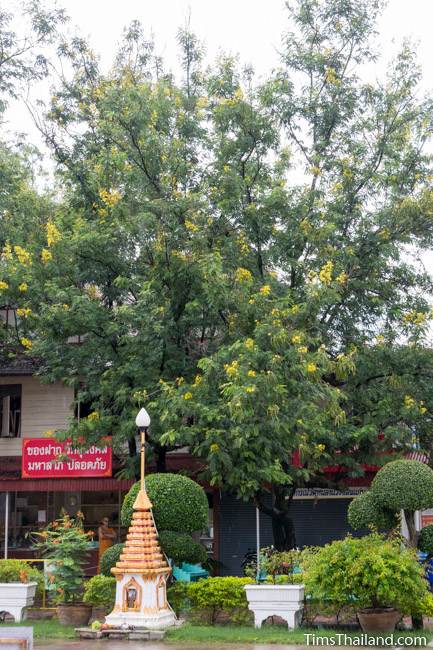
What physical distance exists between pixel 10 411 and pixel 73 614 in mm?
10802

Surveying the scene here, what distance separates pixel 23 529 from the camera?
2520cm

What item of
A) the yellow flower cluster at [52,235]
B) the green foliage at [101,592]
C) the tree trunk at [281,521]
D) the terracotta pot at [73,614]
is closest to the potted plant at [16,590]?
the terracotta pot at [73,614]

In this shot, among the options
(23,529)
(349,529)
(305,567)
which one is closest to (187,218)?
(305,567)

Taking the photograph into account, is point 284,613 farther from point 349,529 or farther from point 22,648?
point 349,529

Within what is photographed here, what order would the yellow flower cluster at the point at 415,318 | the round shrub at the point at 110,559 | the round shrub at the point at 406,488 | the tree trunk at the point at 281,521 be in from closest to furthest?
the round shrub at the point at 406,488, the round shrub at the point at 110,559, the yellow flower cluster at the point at 415,318, the tree trunk at the point at 281,521

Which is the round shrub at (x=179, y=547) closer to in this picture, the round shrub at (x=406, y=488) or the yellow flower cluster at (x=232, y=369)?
the yellow flower cluster at (x=232, y=369)

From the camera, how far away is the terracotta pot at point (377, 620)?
1321 cm

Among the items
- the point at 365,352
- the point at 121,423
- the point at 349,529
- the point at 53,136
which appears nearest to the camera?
the point at 121,423

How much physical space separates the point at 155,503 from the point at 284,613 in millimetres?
2903

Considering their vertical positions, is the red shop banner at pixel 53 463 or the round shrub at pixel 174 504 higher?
the red shop banner at pixel 53 463

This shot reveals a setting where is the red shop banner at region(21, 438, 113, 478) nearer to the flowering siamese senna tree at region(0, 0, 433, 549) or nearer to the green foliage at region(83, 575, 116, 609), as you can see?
the flowering siamese senna tree at region(0, 0, 433, 549)

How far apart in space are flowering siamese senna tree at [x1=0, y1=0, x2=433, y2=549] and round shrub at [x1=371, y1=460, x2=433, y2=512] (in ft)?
9.47

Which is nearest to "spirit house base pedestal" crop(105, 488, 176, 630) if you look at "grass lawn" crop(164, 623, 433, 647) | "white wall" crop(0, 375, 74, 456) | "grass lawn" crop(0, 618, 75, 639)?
"grass lawn" crop(164, 623, 433, 647)

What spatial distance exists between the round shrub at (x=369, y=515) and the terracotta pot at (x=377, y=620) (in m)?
1.49
